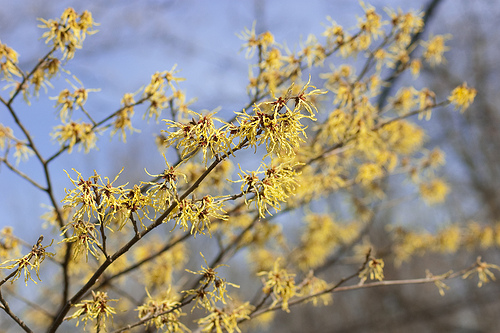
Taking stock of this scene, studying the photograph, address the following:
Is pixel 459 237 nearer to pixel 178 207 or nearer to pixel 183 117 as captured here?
pixel 183 117

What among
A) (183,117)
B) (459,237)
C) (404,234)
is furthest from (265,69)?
(459,237)

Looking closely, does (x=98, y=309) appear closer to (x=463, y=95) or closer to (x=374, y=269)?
(x=374, y=269)

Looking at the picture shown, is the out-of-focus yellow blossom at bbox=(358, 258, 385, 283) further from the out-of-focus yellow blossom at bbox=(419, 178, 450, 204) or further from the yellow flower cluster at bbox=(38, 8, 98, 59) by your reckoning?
the out-of-focus yellow blossom at bbox=(419, 178, 450, 204)

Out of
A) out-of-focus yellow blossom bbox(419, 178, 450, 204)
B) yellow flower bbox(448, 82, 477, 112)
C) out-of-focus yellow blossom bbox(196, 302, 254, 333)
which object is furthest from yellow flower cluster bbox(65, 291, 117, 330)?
out-of-focus yellow blossom bbox(419, 178, 450, 204)

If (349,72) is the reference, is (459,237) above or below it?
below

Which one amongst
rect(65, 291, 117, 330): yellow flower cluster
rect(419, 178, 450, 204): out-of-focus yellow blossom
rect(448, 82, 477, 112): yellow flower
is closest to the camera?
rect(65, 291, 117, 330): yellow flower cluster

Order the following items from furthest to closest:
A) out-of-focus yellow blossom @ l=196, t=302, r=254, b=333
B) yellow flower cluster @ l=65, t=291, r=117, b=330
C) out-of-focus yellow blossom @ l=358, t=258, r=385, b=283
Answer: out-of-focus yellow blossom @ l=358, t=258, r=385, b=283
out-of-focus yellow blossom @ l=196, t=302, r=254, b=333
yellow flower cluster @ l=65, t=291, r=117, b=330

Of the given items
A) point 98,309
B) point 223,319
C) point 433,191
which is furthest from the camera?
point 433,191

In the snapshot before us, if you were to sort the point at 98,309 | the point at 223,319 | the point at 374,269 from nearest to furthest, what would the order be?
the point at 98,309
the point at 223,319
the point at 374,269

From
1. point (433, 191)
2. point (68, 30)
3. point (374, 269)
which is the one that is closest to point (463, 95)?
point (374, 269)

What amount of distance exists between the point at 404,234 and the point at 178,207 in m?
2.67

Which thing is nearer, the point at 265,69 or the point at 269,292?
the point at 269,292

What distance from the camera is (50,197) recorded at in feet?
5.12

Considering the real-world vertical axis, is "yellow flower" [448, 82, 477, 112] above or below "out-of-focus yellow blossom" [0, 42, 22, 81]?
below
